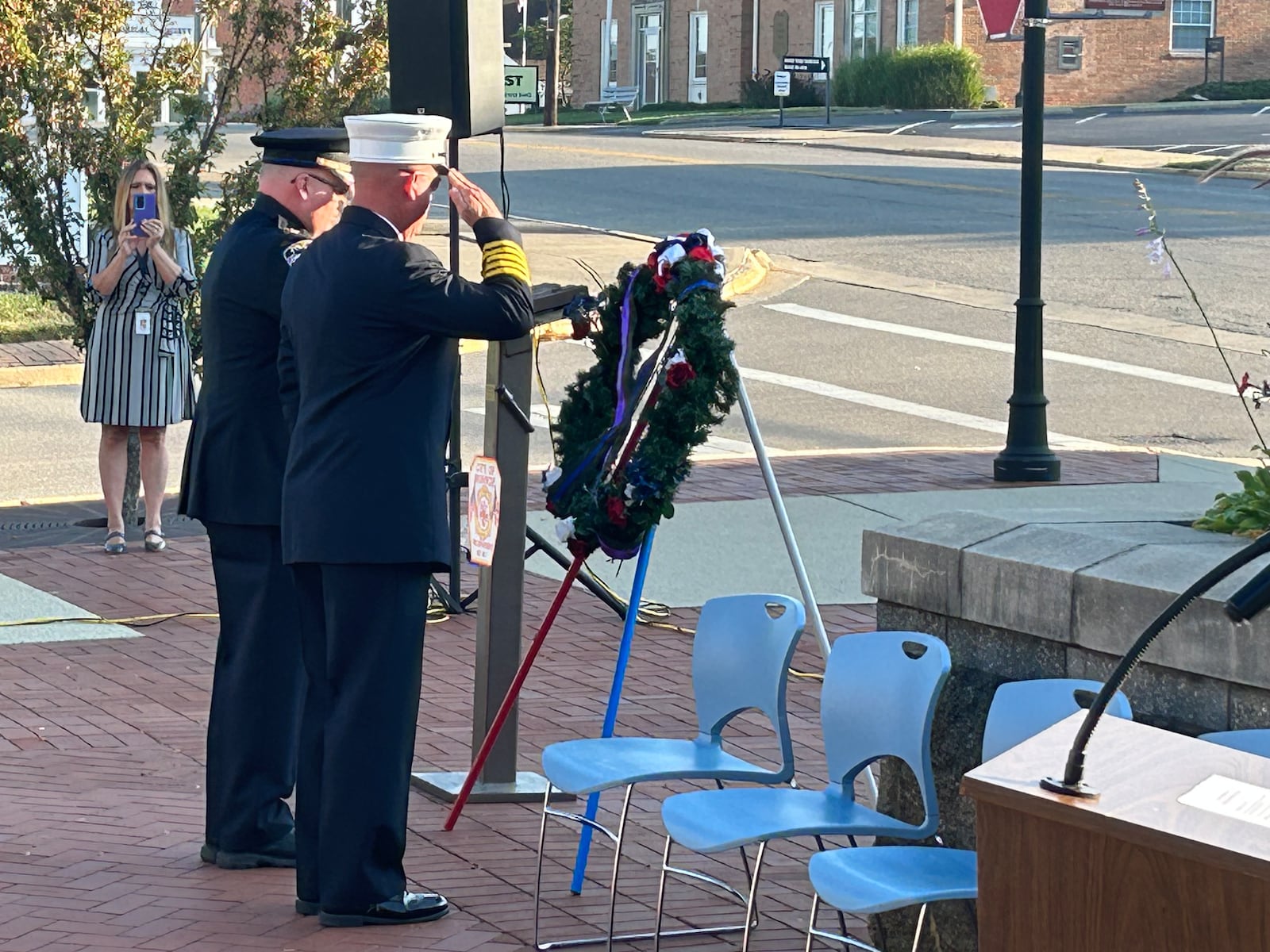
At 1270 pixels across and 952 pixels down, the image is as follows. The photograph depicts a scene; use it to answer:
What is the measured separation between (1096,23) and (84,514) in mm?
41556

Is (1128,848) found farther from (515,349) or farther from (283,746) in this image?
(515,349)

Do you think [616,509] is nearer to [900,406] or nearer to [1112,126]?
[900,406]

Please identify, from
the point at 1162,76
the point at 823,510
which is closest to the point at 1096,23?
the point at 1162,76

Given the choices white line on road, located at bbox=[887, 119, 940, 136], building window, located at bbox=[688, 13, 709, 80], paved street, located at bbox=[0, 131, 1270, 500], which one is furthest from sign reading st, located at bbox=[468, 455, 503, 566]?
building window, located at bbox=[688, 13, 709, 80]

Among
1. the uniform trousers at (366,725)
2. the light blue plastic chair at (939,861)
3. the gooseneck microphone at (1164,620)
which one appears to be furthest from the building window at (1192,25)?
the gooseneck microphone at (1164,620)

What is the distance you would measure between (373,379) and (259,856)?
5.35ft

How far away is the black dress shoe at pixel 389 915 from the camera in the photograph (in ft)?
17.5

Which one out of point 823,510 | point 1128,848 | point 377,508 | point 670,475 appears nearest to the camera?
point 1128,848

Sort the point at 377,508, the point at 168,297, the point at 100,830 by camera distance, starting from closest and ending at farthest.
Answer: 1. the point at 377,508
2. the point at 100,830
3. the point at 168,297

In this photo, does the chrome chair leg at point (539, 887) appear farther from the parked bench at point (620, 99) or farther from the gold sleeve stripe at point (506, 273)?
the parked bench at point (620, 99)

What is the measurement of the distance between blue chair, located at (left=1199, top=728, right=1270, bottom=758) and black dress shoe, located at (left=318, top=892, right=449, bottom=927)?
2258 millimetres

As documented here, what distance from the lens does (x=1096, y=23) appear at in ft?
160

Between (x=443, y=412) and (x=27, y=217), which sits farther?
(x=27, y=217)

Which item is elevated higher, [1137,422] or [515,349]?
[515,349]
